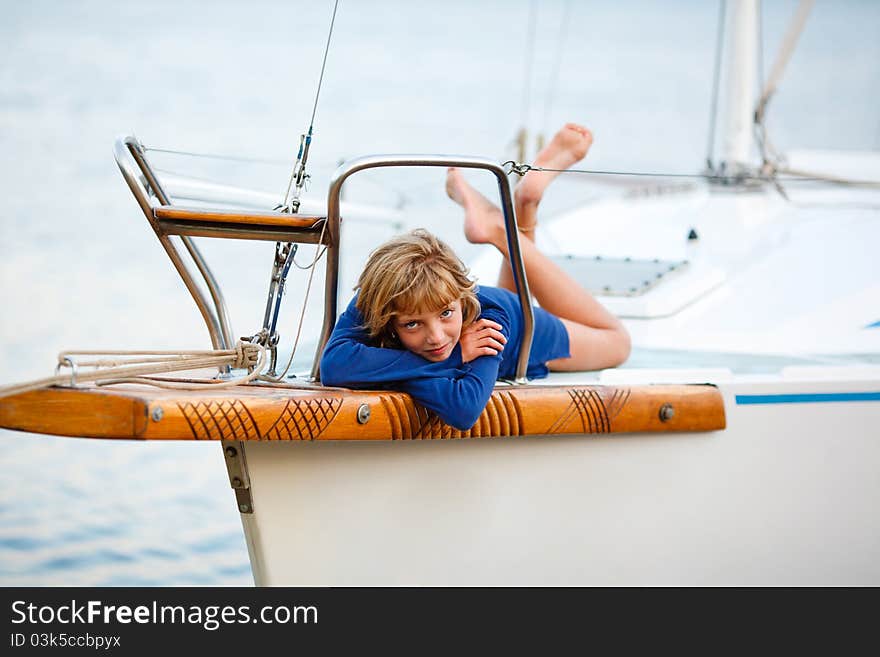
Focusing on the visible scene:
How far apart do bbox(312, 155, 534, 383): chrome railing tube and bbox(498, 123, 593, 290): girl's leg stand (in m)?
0.40

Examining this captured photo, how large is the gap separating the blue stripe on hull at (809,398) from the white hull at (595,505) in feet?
0.03

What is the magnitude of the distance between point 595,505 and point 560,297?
1.98 feet

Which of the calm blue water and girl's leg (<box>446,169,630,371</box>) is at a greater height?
the calm blue water

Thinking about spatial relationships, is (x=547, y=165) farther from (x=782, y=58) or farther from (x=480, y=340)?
(x=782, y=58)

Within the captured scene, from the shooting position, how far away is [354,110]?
627 inches

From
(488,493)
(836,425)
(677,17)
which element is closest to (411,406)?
(488,493)

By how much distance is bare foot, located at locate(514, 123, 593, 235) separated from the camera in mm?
3256

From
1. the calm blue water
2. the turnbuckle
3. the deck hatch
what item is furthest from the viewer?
the calm blue water

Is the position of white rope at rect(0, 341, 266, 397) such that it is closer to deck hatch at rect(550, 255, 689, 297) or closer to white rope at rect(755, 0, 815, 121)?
deck hatch at rect(550, 255, 689, 297)

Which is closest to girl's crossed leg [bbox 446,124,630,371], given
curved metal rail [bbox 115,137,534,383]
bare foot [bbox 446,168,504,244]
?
bare foot [bbox 446,168,504,244]

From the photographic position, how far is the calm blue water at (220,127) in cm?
579

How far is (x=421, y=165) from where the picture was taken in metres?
2.69

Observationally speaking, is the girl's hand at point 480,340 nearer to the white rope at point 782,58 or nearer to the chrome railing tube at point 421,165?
the chrome railing tube at point 421,165
